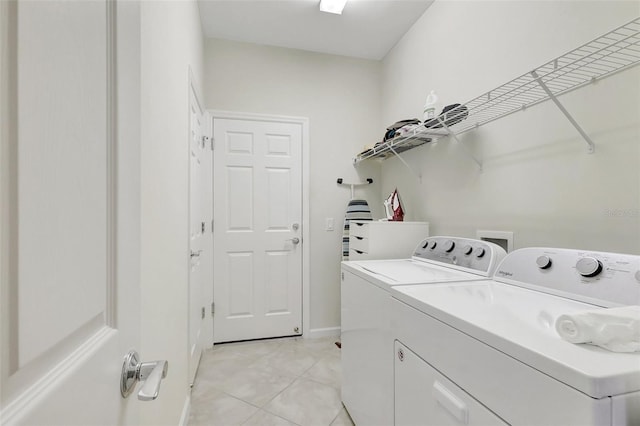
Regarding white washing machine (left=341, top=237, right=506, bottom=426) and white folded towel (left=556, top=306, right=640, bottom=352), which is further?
white washing machine (left=341, top=237, right=506, bottom=426)

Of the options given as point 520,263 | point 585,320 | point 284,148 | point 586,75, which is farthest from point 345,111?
point 585,320

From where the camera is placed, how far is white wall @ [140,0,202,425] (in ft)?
3.19

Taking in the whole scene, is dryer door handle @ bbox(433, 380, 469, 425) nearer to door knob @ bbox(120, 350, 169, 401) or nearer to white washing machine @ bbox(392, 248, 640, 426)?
white washing machine @ bbox(392, 248, 640, 426)

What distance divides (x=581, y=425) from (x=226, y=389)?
2.02 metres

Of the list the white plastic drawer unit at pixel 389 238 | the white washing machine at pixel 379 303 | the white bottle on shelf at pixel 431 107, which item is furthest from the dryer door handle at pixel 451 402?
the white bottle on shelf at pixel 431 107

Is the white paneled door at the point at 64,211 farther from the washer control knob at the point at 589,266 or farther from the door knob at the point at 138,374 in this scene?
the washer control knob at the point at 589,266

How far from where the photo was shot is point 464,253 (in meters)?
1.47

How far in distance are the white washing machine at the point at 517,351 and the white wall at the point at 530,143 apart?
0.31 meters

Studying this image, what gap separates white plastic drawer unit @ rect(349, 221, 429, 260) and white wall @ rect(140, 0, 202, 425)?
1153 millimetres

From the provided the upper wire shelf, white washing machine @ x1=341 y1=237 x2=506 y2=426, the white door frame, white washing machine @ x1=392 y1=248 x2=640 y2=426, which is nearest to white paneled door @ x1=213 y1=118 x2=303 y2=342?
the white door frame

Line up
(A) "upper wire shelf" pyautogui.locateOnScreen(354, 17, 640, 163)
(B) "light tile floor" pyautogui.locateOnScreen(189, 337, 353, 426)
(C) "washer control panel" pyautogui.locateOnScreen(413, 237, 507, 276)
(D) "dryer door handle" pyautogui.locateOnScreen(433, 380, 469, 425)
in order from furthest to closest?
(B) "light tile floor" pyautogui.locateOnScreen(189, 337, 353, 426)
(C) "washer control panel" pyautogui.locateOnScreen(413, 237, 507, 276)
(A) "upper wire shelf" pyautogui.locateOnScreen(354, 17, 640, 163)
(D) "dryer door handle" pyautogui.locateOnScreen(433, 380, 469, 425)

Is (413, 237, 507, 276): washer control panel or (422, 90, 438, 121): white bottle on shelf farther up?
(422, 90, 438, 121): white bottle on shelf

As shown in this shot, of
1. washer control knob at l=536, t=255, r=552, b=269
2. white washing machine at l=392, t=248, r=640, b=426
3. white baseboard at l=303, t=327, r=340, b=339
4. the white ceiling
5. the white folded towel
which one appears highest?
the white ceiling

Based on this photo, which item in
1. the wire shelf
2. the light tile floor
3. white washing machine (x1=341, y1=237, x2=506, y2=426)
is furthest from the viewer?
the wire shelf
